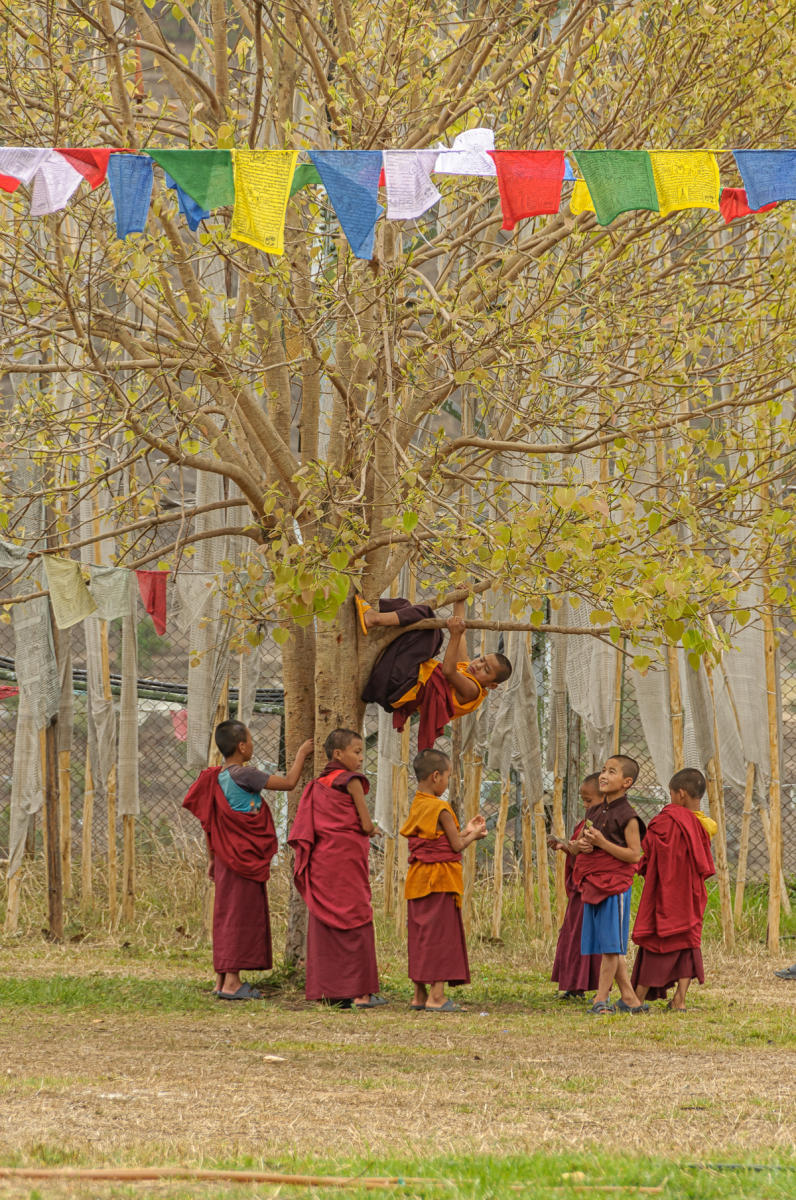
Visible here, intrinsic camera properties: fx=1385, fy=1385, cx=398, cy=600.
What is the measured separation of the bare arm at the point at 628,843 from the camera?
6680mm

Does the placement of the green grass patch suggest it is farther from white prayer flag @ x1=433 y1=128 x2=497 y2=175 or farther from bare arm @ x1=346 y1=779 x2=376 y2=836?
white prayer flag @ x1=433 y1=128 x2=497 y2=175

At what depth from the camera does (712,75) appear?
269 inches

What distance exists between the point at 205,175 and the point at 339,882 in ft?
10.9

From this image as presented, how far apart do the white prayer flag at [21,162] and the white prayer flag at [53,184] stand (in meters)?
0.03

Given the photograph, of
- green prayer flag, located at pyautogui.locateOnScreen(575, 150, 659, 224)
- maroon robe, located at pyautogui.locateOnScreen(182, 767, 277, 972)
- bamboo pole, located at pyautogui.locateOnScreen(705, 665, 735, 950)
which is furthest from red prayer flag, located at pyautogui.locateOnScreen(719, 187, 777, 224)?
maroon robe, located at pyautogui.locateOnScreen(182, 767, 277, 972)

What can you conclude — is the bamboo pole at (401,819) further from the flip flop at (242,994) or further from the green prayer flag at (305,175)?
the green prayer flag at (305,175)

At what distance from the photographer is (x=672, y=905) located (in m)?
6.87

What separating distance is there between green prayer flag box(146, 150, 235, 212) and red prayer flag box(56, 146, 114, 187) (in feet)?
0.86

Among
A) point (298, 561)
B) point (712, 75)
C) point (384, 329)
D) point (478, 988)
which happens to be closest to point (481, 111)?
point (712, 75)

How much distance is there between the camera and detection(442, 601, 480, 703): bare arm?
6.66 meters

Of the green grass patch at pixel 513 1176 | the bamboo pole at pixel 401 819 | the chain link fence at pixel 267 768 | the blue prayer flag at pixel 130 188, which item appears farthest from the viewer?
the chain link fence at pixel 267 768

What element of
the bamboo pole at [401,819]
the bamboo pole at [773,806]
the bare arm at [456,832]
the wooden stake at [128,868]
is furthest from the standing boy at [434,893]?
the bamboo pole at [773,806]

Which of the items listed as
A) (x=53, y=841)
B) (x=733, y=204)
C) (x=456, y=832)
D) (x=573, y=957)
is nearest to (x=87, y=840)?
(x=53, y=841)

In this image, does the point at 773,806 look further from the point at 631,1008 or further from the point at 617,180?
the point at 617,180
